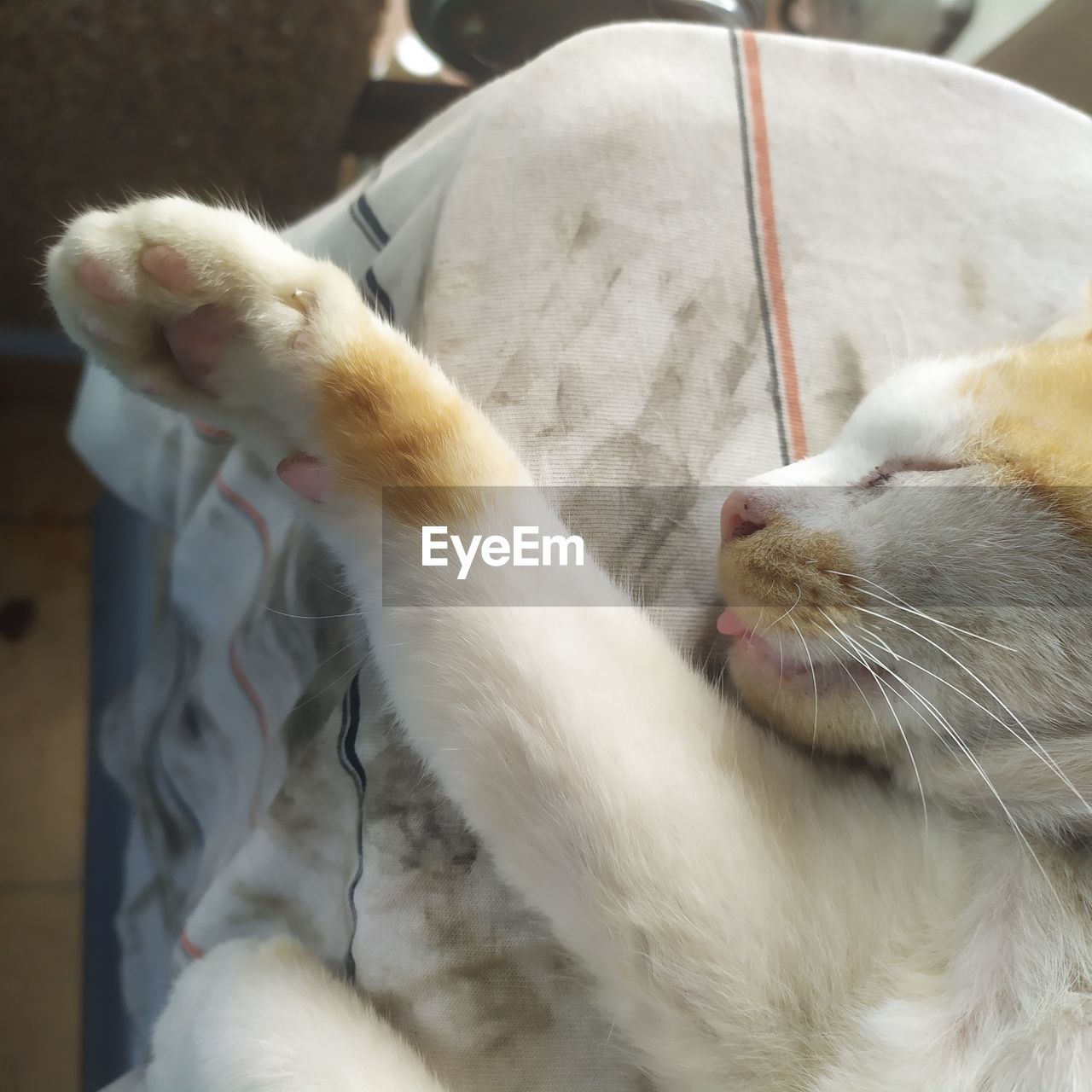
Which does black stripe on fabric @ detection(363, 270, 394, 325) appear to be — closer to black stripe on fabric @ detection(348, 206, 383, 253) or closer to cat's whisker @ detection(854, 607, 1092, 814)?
black stripe on fabric @ detection(348, 206, 383, 253)

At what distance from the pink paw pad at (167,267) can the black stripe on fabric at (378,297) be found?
0.15 metres

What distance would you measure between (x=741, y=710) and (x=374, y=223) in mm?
436

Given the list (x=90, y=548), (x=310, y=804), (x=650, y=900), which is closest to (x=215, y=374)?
(x=310, y=804)

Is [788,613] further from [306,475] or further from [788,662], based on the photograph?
[306,475]

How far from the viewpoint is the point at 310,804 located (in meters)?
0.51

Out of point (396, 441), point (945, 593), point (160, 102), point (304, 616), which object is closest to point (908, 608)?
point (945, 593)

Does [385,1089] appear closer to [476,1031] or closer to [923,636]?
[476,1031]

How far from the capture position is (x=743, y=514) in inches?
19.0

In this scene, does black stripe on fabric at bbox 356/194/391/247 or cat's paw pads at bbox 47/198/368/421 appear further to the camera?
black stripe on fabric at bbox 356/194/391/247

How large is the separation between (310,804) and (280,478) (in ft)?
0.61

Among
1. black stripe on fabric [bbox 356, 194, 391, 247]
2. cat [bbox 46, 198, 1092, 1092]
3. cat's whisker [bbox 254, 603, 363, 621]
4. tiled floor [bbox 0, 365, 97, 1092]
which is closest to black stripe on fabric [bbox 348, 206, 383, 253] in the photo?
black stripe on fabric [bbox 356, 194, 391, 247]

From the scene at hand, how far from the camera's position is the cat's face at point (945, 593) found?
16.1 inches

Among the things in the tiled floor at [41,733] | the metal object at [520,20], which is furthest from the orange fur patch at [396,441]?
the tiled floor at [41,733]

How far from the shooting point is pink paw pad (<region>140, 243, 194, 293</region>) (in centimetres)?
46
